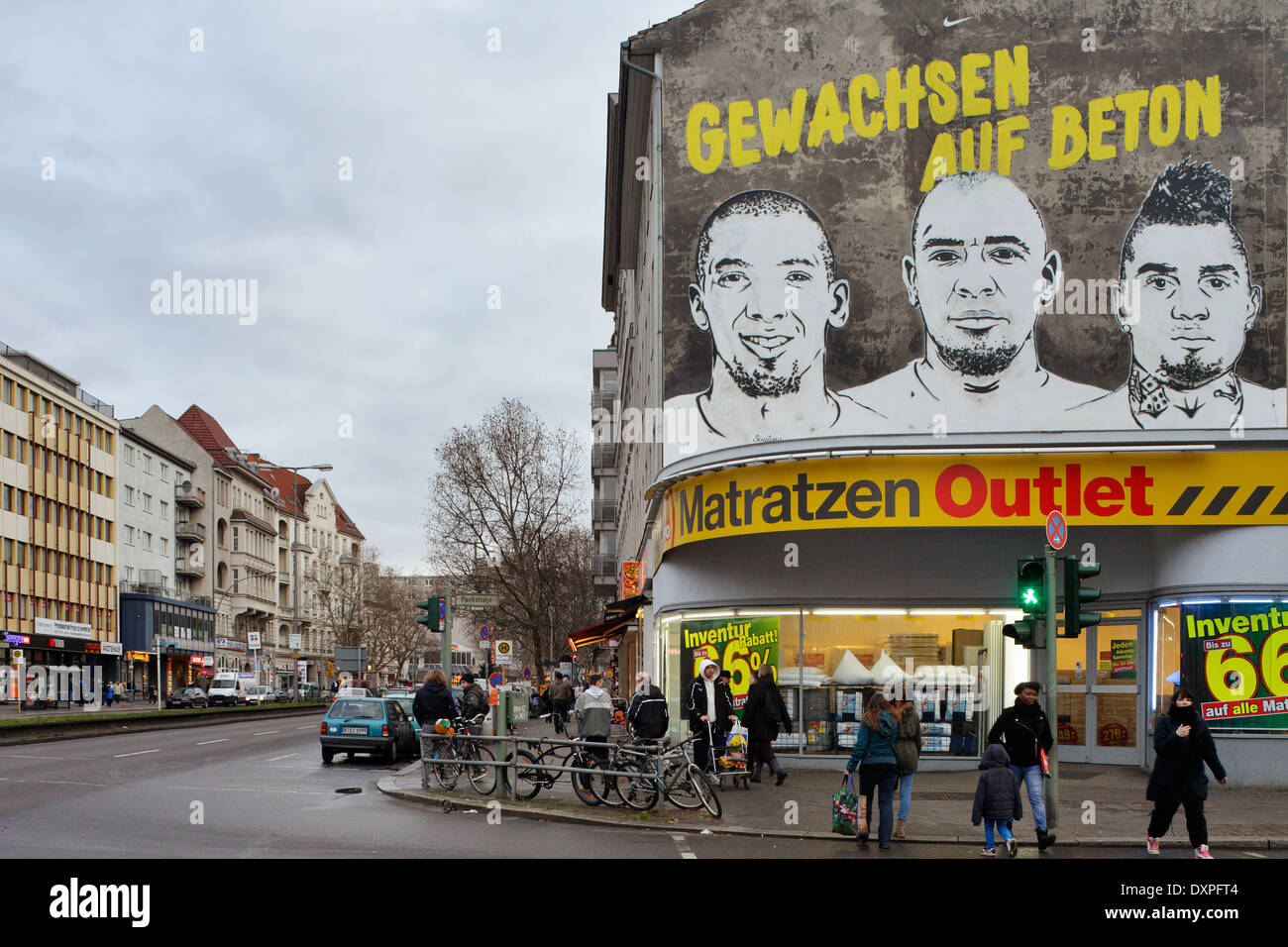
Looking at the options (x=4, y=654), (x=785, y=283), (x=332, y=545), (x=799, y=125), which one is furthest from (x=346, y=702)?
(x=332, y=545)

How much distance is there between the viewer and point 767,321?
2358 cm

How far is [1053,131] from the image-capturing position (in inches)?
917

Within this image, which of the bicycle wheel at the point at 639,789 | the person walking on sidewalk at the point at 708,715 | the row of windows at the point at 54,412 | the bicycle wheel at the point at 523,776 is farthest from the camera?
the row of windows at the point at 54,412

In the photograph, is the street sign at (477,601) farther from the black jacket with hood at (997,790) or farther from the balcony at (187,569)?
the balcony at (187,569)

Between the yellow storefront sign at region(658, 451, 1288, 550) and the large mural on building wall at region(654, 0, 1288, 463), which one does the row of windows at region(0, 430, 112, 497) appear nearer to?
the large mural on building wall at region(654, 0, 1288, 463)

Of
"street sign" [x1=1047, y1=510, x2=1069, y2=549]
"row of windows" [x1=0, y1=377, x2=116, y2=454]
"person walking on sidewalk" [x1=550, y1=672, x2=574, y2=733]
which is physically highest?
"row of windows" [x1=0, y1=377, x2=116, y2=454]

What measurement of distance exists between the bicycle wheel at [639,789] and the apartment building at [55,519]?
5230 centimetres

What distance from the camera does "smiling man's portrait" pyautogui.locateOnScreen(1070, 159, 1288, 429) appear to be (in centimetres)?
2216

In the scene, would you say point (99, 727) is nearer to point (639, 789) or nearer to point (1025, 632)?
point (639, 789)

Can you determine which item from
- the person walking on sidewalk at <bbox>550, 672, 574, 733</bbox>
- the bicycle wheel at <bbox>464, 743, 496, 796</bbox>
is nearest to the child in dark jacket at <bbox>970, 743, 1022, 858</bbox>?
the bicycle wheel at <bbox>464, 743, 496, 796</bbox>

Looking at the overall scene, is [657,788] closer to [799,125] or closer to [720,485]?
[720,485]

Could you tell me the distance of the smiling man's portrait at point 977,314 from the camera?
896 inches

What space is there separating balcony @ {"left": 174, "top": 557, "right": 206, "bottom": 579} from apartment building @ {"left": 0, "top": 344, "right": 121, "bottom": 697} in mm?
12970

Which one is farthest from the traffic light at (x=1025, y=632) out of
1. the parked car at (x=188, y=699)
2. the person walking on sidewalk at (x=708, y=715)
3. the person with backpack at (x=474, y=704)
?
the parked car at (x=188, y=699)
